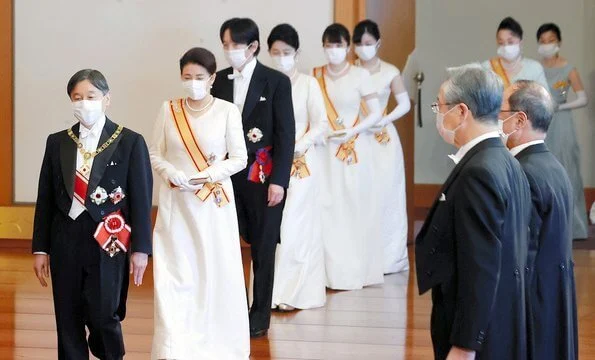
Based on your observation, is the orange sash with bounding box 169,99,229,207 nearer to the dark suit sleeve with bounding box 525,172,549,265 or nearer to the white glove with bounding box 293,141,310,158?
the white glove with bounding box 293,141,310,158

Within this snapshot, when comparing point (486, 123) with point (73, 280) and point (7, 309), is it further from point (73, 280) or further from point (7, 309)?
point (7, 309)

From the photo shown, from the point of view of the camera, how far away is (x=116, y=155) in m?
4.69

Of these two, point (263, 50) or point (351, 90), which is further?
point (263, 50)

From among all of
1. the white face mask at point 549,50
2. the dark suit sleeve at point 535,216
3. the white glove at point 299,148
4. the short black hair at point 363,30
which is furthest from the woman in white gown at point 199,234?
the white face mask at point 549,50

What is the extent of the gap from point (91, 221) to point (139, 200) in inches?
8.5

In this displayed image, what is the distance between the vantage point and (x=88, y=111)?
4652 millimetres

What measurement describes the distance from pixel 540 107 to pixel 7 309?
148 inches

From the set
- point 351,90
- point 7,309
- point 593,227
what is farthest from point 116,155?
point 593,227

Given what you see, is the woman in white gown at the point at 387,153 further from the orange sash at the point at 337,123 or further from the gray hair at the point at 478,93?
the gray hair at the point at 478,93

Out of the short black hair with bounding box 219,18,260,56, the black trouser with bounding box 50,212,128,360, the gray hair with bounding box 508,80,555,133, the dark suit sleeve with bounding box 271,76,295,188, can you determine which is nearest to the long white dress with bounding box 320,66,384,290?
the dark suit sleeve with bounding box 271,76,295,188

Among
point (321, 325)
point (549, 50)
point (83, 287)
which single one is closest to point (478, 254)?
point (83, 287)

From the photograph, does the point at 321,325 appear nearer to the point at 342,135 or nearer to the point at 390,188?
the point at 342,135

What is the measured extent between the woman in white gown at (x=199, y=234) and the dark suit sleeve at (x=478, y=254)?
2126mm

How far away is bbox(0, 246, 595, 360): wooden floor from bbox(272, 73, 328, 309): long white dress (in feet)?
0.49
